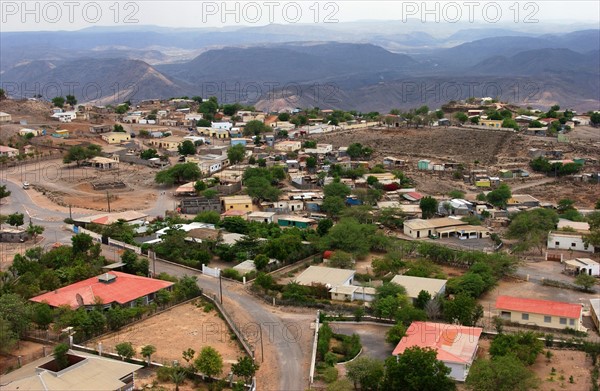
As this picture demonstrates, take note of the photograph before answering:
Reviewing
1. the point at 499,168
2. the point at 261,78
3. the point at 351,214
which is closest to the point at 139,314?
the point at 351,214

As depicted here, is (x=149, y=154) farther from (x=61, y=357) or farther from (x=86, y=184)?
(x=61, y=357)

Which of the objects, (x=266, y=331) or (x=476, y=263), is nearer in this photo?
(x=266, y=331)

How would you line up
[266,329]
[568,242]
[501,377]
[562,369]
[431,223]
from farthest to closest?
[431,223] < [568,242] < [266,329] < [562,369] < [501,377]

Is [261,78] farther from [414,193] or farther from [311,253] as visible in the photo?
[311,253]

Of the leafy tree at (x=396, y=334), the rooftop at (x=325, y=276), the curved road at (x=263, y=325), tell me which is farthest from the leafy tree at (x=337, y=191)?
the leafy tree at (x=396, y=334)

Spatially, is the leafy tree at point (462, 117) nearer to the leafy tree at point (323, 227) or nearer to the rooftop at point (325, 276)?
the leafy tree at point (323, 227)

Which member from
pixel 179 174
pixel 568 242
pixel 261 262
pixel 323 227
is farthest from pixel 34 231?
pixel 568 242

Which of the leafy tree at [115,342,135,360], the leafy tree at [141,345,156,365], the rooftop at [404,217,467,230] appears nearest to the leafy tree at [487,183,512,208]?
the rooftop at [404,217,467,230]
